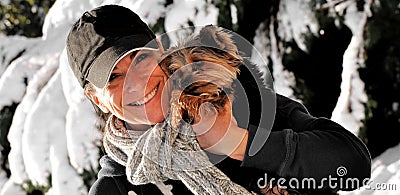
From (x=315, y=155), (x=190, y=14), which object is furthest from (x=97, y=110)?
(x=190, y=14)

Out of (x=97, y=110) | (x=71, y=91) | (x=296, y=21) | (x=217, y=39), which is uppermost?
(x=217, y=39)

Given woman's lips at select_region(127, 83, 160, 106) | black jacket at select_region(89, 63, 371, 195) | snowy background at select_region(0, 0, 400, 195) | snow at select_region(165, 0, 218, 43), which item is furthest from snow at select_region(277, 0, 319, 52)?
woman's lips at select_region(127, 83, 160, 106)

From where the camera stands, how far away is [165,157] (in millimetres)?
858

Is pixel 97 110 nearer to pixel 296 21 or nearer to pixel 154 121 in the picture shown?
pixel 154 121

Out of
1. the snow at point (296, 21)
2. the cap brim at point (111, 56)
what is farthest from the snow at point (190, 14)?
the cap brim at point (111, 56)

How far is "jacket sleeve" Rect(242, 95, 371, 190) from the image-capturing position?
A: 2.53 feet

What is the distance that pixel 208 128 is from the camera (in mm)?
723

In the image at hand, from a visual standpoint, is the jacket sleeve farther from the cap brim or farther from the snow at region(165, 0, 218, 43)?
the snow at region(165, 0, 218, 43)

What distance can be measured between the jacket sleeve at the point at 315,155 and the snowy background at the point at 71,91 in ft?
3.48


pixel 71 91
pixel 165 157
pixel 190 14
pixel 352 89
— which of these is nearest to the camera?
pixel 165 157

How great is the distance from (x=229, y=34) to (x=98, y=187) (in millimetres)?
424

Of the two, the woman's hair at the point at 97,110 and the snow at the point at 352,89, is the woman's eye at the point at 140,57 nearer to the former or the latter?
the woman's hair at the point at 97,110

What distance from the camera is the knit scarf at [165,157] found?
0.79 metres

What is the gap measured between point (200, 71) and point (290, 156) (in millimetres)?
176
